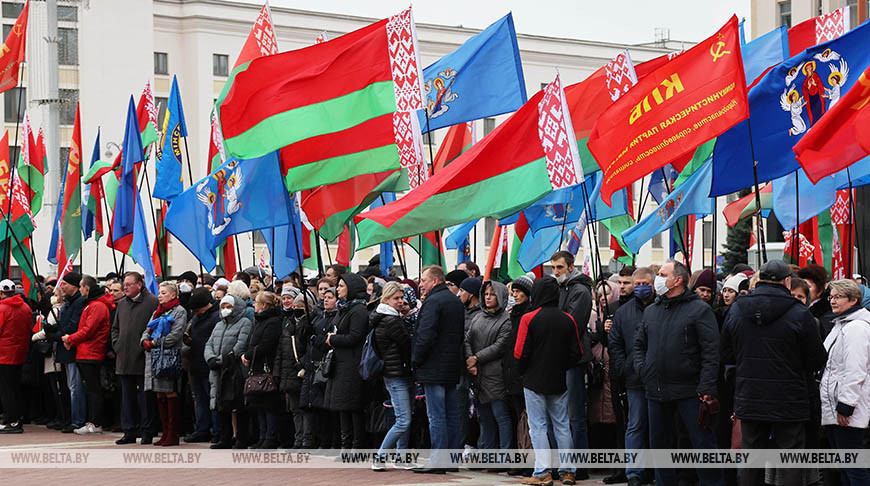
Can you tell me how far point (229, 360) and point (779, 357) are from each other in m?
6.93

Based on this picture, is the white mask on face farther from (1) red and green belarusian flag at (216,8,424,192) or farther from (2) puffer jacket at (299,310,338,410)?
(1) red and green belarusian flag at (216,8,424,192)

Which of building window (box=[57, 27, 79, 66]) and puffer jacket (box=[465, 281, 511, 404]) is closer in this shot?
puffer jacket (box=[465, 281, 511, 404])

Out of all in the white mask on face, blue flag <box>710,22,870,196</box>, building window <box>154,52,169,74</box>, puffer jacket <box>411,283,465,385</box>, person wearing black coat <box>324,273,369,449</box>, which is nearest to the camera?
the white mask on face

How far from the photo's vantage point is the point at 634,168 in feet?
37.3

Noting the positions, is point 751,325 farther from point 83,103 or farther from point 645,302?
Answer: point 83,103

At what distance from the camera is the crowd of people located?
31.6ft

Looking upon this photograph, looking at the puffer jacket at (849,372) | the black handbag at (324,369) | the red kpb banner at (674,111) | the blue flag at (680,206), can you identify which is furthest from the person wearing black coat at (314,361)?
the puffer jacket at (849,372)

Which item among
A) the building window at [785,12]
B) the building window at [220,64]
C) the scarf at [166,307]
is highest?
the building window at [220,64]

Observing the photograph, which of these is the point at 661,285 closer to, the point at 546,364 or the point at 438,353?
the point at 546,364

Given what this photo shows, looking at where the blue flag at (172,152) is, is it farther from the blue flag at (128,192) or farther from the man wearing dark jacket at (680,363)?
the man wearing dark jacket at (680,363)

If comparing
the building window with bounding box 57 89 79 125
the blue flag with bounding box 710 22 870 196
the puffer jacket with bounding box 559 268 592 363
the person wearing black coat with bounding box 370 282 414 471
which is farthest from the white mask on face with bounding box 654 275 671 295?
the building window with bounding box 57 89 79 125

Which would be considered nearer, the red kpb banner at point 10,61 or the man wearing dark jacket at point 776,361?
the man wearing dark jacket at point 776,361

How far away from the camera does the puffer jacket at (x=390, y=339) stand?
41.0ft

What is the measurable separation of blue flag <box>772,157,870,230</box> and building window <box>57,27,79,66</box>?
47278 millimetres
